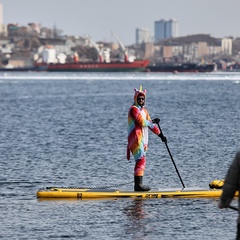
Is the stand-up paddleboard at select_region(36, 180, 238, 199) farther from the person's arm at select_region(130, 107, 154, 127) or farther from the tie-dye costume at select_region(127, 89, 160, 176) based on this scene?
the person's arm at select_region(130, 107, 154, 127)

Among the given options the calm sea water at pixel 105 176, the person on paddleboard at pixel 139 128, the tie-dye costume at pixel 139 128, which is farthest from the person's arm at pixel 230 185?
the tie-dye costume at pixel 139 128

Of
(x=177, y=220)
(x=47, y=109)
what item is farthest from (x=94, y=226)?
(x=47, y=109)

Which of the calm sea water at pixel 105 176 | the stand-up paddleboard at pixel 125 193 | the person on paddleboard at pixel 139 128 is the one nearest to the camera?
the calm sea water at pixel 105 176

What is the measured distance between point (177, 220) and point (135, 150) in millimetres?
2342

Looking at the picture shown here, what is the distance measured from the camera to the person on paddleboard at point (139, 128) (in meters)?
18.0

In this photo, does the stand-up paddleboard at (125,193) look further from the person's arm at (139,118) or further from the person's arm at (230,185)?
the person's arm at (230,185)

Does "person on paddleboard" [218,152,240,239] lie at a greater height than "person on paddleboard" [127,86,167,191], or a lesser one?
greater

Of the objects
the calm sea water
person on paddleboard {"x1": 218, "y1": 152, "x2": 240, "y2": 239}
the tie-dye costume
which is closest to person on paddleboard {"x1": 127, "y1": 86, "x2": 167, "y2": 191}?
the tie-dye costume

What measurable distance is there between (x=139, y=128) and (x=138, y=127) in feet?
0.09

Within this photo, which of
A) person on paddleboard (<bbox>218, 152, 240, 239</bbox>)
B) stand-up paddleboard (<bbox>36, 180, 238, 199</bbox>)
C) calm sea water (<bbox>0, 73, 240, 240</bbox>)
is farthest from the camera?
stand-up paddleboard (<bbox>36, 180, 238, 199</bbox>)

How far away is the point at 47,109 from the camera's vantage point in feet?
200

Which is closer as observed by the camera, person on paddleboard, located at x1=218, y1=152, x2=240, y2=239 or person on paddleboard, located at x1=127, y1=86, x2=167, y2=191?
person on paddleboard, located at x1=218, y1=152, x2=240, y2=239

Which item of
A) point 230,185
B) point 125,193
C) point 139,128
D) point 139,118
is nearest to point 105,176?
point 125,193

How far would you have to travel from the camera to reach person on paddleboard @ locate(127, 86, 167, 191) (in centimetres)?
1802
